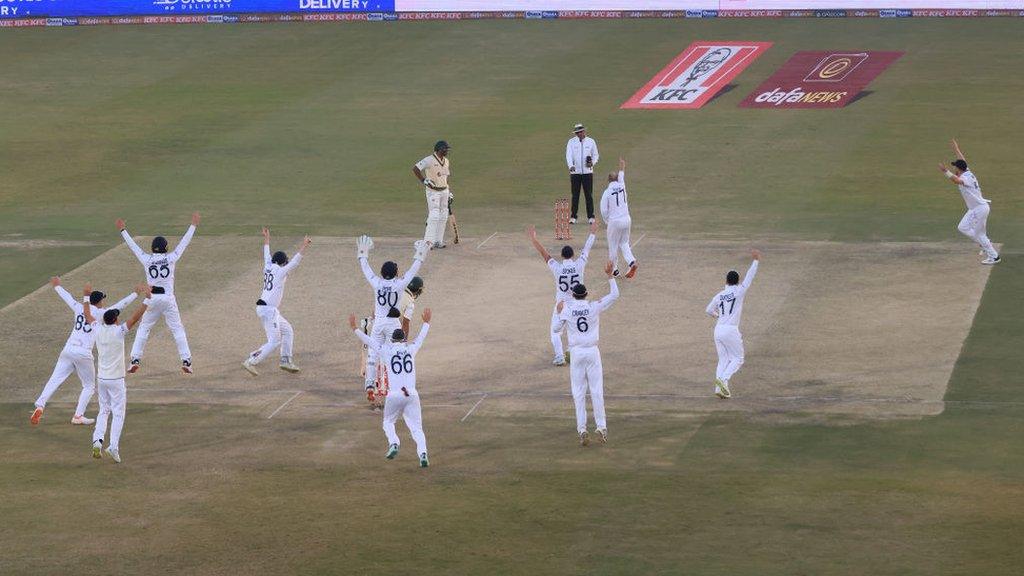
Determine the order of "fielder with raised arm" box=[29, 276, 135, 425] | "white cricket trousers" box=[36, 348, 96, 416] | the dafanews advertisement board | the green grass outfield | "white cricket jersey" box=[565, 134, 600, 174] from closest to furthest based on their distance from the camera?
the green grass outfield → "fielder with raised arm" box=[29, 276, 135, 425] → "white cricket trousers" box=[36, 348, 96, 416] → "white cricket jersey" box=[565, 134, 600, 174] → the dafanews advertisement board

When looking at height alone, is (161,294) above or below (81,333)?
above

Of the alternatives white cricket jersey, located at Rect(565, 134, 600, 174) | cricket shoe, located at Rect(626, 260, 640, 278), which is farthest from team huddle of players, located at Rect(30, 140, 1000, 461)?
white cricket jersey, located at Rect(565, 134, 600, 174)

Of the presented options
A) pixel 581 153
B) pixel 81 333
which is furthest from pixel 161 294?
pixel 581 153

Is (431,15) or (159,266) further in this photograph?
(431,15)

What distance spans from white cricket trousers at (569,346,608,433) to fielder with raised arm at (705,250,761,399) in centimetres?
261

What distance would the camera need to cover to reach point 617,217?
1179 inches

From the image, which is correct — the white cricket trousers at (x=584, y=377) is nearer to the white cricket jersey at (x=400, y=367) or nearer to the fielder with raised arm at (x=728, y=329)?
the white cricket jersey at (x=400, y=367)

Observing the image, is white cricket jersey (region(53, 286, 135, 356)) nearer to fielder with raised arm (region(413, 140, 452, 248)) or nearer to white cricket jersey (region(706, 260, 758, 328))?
white cricket jersey (region(706, 260, 758, 328))

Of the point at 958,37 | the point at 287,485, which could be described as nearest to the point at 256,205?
the point at 287,485

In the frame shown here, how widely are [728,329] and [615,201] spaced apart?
6893 mm

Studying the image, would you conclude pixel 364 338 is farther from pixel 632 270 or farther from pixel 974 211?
pixel 974 211

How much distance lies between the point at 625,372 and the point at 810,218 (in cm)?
1091

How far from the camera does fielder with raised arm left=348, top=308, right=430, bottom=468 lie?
811 inches

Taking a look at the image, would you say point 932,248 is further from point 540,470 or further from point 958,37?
point 958,37
